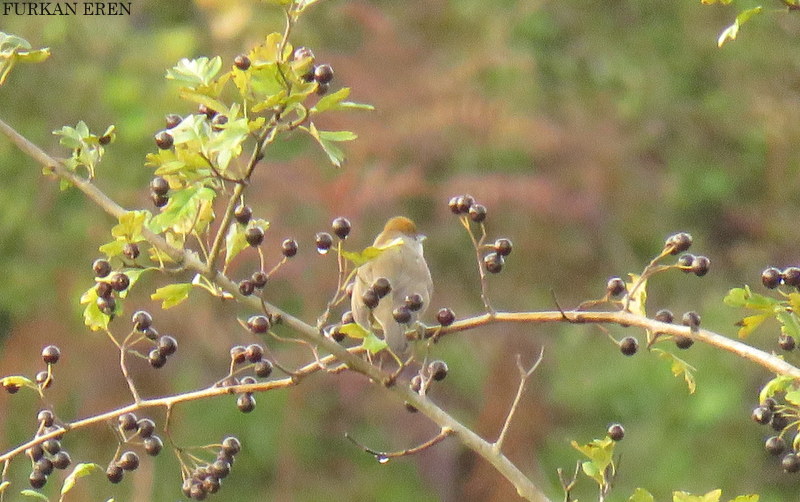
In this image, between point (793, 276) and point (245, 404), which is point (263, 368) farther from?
point (793, 276)

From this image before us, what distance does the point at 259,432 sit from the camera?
→ 9.43 m

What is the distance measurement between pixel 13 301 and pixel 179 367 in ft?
3.96

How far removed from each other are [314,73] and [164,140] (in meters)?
0.29

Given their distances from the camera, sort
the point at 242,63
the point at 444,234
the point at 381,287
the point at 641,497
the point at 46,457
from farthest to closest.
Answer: the point at 444,234
the point at 46,457
the point at 381,287
the point at 641,497
the point at 242,63

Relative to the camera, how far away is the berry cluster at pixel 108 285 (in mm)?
2199

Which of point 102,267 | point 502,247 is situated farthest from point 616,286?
point 102,267

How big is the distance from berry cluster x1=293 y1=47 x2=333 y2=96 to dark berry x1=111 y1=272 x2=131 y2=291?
0.41 metres

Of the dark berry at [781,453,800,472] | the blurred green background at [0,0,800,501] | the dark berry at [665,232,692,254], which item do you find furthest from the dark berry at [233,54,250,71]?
the blurred green background at [0,0,800,501]

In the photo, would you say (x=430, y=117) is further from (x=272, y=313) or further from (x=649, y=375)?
(x=272, y=313)

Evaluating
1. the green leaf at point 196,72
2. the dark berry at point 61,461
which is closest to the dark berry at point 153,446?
the dark berry at point 61,461

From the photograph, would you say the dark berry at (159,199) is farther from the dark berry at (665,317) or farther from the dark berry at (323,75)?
the dark berry at (665,317)

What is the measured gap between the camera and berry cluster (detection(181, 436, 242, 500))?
7.61ft

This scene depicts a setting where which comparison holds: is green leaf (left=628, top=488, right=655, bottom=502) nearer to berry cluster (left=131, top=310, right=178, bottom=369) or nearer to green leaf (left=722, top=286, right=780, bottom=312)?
green leaf (left=722, top=286, right=780, bottom=312)

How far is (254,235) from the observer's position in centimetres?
224
